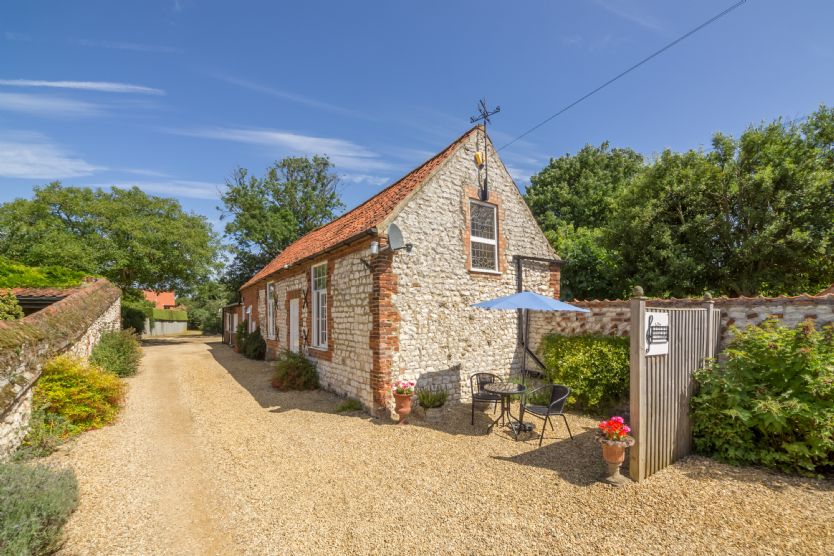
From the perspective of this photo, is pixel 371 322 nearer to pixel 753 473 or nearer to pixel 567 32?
pixel 753 473

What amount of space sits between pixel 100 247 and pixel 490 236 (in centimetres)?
2354

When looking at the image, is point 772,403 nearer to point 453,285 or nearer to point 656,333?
point 656,333

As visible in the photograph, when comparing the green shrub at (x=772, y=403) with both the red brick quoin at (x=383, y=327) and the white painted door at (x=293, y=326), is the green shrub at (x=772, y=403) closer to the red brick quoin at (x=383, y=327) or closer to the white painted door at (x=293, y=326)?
the red brick quoin at (x=383, y=327)

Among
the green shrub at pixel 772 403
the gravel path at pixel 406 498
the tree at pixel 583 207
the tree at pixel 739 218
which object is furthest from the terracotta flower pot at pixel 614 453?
the tree at pixel 583 207

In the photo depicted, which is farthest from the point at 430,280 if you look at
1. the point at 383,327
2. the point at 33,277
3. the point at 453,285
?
the point at 33,277

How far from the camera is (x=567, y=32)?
7711 millimetres

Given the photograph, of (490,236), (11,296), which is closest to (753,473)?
(490,236)

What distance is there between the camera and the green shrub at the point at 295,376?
10.5 metres

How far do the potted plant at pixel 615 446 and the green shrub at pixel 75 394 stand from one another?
28.7ft

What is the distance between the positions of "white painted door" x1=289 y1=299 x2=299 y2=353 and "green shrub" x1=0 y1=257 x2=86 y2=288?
7.83m

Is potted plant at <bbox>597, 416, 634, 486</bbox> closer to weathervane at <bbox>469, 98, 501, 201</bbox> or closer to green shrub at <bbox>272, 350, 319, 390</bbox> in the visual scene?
weathervane at <bbox>469, 98, 501, 201</bbox>

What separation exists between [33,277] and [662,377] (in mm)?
17847

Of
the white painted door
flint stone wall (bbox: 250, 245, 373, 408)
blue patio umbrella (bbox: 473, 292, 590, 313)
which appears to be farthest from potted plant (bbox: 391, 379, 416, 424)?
the white painted door

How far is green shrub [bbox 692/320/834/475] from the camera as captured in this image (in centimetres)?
467
